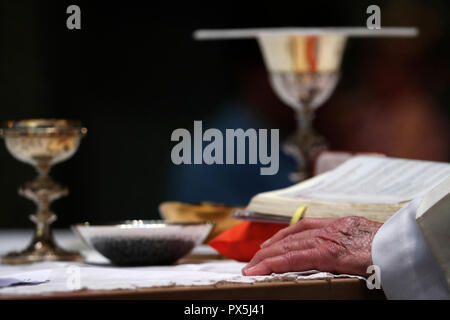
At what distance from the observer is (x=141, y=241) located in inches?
55.1

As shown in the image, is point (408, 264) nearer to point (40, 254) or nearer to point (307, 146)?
point (40, 254)

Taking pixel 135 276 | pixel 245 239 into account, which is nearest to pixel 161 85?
pixel 245 239

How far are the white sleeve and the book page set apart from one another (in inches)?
7.1

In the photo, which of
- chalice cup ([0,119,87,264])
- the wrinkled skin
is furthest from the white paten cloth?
chalice cup ([0,119,87,264])

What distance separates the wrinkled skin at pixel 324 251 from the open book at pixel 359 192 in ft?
0.33

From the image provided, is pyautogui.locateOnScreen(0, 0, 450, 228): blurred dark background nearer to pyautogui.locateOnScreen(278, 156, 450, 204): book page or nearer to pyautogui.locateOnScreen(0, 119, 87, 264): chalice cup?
pyautogui.locateOnScreen(0, 119, 87, 264): chalice cup

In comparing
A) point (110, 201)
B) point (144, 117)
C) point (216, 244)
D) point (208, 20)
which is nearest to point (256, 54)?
point (208, 20)

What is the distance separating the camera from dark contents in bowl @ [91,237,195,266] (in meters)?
1.40

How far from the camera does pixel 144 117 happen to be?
13.8ft

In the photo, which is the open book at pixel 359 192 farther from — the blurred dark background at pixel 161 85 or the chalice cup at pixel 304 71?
the blurred dark background at pixel 161 85

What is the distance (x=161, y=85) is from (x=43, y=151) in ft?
8.19

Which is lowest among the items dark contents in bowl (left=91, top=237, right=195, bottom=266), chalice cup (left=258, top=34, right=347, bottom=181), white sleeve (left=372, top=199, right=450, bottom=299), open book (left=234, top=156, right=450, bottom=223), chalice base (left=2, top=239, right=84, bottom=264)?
chalice base (left=2, top=239, right=84, bottom=264)

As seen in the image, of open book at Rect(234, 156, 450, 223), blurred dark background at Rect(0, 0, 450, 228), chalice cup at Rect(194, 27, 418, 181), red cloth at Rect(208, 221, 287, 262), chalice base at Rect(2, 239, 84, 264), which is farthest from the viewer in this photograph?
blurred dark background at Rect(0, 0, 450, 228)
